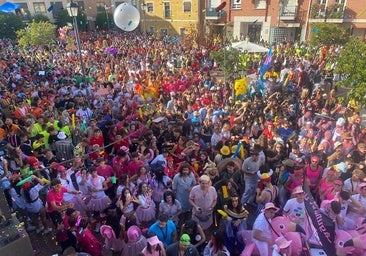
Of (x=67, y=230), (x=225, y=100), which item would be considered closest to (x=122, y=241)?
(x=67, y=230)

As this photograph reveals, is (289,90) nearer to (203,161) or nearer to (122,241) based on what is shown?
(203,161)

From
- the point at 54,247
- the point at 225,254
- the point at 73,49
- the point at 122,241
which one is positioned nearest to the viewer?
the point at 225,254

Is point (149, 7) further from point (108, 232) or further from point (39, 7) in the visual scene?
point (108, 232)

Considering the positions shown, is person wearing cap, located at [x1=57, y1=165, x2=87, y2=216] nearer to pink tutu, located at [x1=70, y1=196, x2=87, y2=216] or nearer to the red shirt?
pink tutu, located at [x1=70, y1=196, x2=87, y2=216]

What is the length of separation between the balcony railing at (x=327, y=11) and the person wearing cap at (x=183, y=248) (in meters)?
25.9

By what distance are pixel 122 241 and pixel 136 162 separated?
1564mm

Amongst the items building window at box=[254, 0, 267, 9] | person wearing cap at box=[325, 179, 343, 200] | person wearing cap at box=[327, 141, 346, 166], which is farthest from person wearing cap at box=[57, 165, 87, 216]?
building window at box=[254, 0, 267, 9]

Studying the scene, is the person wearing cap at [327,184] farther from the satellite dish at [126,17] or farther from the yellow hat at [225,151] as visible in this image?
the satellite dish at [126,17]

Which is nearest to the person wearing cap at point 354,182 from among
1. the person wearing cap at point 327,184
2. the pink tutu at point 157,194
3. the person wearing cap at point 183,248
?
the person wearing cap at point 327,184

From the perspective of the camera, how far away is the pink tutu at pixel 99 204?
18.4 ft

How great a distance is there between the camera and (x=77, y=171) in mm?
5816

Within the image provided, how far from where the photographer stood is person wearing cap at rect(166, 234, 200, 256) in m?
3.96

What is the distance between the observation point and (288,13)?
2680 cm

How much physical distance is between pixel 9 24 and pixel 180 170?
1330 inches
